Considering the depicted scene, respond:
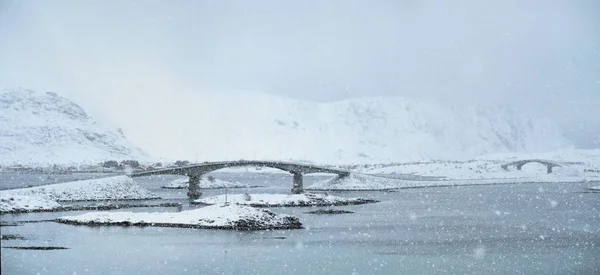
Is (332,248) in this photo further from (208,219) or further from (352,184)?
(352,184)

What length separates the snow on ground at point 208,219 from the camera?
2552 inches

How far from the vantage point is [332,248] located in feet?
167

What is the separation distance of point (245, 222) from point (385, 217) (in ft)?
72.9

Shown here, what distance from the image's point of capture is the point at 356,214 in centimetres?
8456

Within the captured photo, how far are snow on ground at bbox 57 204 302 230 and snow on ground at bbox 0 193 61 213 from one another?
1499 cm

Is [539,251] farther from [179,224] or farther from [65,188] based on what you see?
[65,188]

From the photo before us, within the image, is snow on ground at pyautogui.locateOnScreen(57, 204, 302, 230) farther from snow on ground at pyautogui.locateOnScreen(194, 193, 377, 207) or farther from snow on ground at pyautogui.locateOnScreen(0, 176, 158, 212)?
snow on ground at pyautogui.locateOnScreen(0, 176, 158, 212)

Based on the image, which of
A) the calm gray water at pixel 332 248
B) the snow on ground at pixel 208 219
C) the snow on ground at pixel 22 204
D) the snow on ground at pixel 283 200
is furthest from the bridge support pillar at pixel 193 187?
the snow on ground at pixel 208 219

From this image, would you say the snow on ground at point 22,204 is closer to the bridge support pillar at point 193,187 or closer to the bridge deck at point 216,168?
the bridge deck at point 216,168

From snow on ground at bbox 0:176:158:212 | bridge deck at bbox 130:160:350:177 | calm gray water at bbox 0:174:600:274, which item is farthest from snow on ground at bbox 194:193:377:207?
bridge deck at bbox 130:160:350:177

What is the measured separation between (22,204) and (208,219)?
29512mm

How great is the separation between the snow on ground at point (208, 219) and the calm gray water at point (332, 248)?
2.60 metres

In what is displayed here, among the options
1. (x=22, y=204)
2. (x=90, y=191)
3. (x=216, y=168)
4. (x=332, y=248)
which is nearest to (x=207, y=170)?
(x=216, y=168)

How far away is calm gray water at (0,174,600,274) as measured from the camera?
40.6 metres
